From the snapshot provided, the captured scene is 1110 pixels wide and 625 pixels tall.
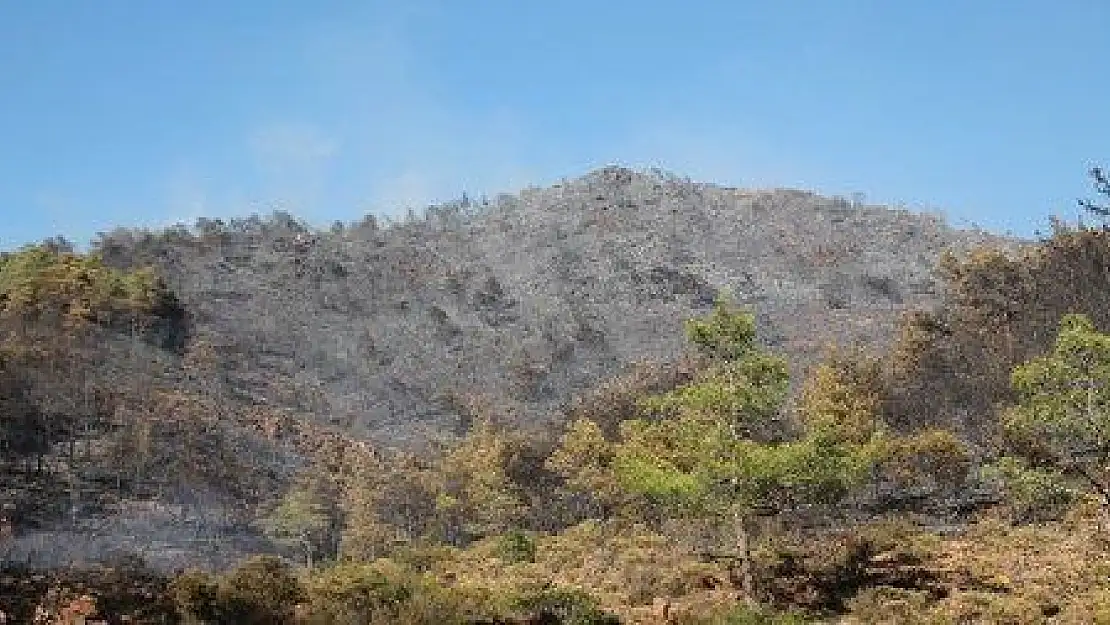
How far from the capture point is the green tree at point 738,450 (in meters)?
26.7

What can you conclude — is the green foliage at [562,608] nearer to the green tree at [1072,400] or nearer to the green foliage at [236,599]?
the green foliage at [236,599]

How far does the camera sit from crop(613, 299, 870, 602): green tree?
87.7 feet

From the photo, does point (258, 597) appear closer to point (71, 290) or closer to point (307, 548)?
point (307, 548)

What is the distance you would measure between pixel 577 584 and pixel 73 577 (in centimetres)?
1359

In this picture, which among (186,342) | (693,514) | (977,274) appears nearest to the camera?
(693,514)

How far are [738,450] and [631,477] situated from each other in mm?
3304

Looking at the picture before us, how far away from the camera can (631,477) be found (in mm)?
28938

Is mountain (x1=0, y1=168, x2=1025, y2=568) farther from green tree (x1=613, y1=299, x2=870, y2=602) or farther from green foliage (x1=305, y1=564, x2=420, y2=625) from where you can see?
green tree (x1=613, y1=299, x2=870, y2=602)

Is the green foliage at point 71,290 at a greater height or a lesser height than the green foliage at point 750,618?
greater

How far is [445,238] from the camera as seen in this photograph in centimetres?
17075

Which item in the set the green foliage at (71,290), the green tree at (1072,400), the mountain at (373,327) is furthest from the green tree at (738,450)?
the green foliage at (71,290)

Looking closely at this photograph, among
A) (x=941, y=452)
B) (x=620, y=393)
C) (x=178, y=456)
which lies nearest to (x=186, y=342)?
(x=178, y=456)

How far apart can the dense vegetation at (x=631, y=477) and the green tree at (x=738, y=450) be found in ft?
0.24

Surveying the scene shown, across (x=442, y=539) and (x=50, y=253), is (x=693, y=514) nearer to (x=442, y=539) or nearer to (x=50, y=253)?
(x=442, y=539)
